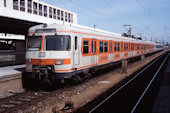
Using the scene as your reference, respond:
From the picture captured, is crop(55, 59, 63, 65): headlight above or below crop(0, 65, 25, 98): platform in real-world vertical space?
above

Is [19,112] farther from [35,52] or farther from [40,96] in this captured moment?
[35,52]

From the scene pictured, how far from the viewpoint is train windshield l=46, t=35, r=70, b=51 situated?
30.5 feet

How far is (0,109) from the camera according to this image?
730 centimetres

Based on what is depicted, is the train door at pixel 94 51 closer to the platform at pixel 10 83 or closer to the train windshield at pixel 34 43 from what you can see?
the train windshield at pixel 34 43

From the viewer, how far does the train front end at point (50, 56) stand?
30.0ft

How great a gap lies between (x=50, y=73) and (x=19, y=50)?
27.3ft

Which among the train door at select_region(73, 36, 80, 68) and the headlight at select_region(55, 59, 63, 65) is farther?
the train door at select_region(73, 36, 80, 68)

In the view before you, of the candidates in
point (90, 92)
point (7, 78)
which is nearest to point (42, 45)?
point (7, 78)

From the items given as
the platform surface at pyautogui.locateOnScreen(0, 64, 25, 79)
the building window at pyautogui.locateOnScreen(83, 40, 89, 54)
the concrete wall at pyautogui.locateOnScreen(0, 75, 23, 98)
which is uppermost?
the building window at pyautogui.locateOnScreen(83, 40, 89, 54)

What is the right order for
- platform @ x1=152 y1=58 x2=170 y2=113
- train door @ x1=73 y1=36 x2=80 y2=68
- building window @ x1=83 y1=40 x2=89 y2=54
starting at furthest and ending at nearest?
building window @ x1=83 y1=40 x2=89 y2=54
train door @ x1=73 y1=36 x2=80 y2=68
platform @ x1=152 y1=58 x2=170 y2=113

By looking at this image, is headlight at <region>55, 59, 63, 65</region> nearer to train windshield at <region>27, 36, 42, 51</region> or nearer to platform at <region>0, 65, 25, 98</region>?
train windshield at <region>27, 36, 42, 51</region>

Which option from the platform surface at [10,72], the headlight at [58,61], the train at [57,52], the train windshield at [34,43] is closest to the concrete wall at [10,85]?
the platform surface at [10,72]

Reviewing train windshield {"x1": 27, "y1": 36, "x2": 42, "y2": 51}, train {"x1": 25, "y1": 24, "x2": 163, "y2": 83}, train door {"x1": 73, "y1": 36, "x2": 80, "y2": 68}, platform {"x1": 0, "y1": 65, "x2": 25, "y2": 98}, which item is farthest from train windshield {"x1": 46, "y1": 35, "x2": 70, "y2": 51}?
platform {"x1": 0, "y1": 65, "x2": 25, "y2": 98}

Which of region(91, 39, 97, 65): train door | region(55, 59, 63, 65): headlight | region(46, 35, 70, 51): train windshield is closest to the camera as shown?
region(55, 59, 63, 65): headlight
